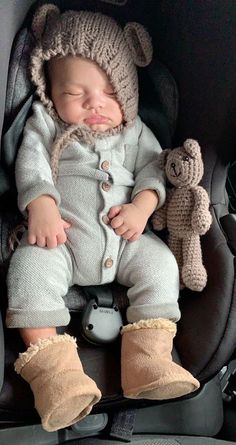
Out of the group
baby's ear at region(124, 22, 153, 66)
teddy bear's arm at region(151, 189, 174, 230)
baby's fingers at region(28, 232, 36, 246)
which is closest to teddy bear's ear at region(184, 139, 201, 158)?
teddy bear's arm at region(151, 189, 174, 230)

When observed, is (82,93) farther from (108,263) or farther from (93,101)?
(108,263)

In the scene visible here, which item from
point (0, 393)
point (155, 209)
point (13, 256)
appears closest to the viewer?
point (0, 393)

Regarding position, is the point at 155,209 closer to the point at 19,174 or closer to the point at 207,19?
the point at 19,174

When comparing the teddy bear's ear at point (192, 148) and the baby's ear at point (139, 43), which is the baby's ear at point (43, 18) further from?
the teddy bear's ear at point (192, 148)

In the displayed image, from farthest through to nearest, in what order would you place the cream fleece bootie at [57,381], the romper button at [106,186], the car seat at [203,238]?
1. the romper button at [106,186]
2. the car seat at [203,238]
3. the cream fleece bootie at [57,381]

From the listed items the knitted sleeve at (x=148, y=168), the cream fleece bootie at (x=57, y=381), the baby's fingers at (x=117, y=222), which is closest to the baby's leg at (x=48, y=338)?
the cream fleece bootie at (x=57, y=381)

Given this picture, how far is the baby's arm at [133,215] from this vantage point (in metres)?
1.15

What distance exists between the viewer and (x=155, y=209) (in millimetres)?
1220

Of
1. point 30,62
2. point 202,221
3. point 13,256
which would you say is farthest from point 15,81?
point 202,221

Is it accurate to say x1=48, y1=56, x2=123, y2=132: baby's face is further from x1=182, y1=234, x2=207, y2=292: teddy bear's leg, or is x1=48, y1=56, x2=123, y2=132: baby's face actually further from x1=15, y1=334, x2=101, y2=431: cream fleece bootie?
x1=15, y1=334, x2=101, y2=431: cream fleece bootie

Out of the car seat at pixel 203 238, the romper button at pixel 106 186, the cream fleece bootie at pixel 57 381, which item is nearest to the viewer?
the cream fleece bootie at pixel 57 381

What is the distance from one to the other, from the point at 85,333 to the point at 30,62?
54cm

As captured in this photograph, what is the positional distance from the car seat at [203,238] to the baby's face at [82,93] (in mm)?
70

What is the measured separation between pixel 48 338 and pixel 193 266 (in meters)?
0.31
